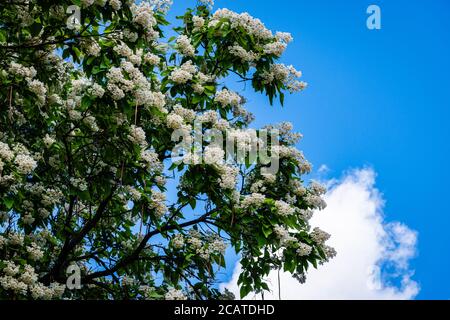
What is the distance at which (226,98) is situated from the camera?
6.95 meters

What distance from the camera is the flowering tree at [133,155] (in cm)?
596

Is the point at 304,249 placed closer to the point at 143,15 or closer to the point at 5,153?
the point at 143,15

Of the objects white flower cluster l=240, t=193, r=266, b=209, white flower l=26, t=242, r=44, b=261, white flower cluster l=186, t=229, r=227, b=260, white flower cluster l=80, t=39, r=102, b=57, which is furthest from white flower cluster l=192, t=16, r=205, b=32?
white flower l=26, t=242, r=44, b=261

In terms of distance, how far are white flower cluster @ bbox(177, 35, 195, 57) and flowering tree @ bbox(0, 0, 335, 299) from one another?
2cm

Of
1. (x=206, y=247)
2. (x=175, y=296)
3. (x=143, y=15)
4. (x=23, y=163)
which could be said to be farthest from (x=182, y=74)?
(x=175, y=296)

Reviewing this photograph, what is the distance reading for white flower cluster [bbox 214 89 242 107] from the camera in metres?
6.95

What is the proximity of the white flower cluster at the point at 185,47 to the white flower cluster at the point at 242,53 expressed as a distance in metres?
0.48

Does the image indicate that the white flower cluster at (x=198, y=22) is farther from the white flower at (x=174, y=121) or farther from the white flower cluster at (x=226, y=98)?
the white flower at (x=174, y=121)

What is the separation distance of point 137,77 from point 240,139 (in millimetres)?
1237

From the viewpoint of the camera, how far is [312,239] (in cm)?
638
